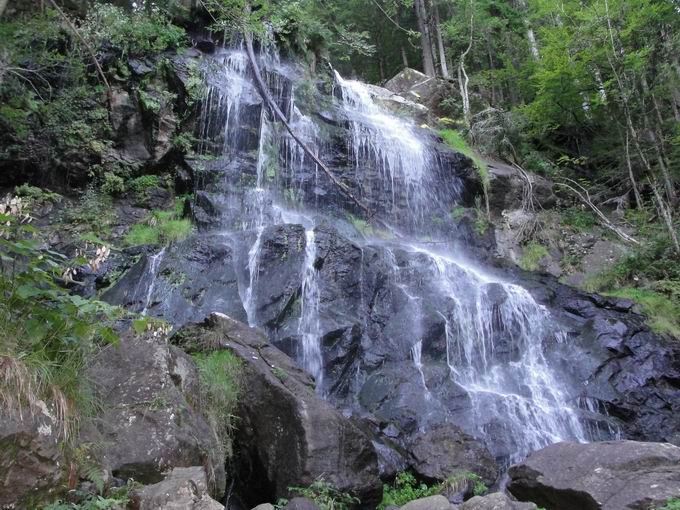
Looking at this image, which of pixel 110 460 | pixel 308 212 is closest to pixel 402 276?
pixel 308 212

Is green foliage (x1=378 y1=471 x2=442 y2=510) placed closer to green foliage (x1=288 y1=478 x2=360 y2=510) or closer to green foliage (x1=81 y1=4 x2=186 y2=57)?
green foliage (x1=288 y1=478 x2=360 y2=510)

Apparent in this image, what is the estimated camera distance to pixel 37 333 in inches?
125

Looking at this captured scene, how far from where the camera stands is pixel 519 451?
7.30 metres

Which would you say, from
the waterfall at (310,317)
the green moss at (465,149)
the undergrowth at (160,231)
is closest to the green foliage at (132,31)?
the undergrowth at (160,231)

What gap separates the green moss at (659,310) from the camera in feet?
33.4

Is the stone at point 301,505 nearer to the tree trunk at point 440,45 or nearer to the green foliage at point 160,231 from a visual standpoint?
the green foliage at point 160,231

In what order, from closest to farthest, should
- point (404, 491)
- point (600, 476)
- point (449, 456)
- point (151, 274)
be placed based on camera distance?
1. point (600, 476)
2. point (404, 491)
3. point (449, 456)
4. point (151, 274)

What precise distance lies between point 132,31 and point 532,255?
38.9 ft

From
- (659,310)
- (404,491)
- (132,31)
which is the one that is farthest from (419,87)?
(404,491)

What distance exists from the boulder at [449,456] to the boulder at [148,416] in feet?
9.12

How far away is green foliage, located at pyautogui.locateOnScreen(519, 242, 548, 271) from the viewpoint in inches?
523

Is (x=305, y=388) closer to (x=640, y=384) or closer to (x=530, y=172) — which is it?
(x=640, y=384)

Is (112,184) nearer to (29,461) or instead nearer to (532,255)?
(29,461)

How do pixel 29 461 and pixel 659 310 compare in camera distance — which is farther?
pixel 659 310
